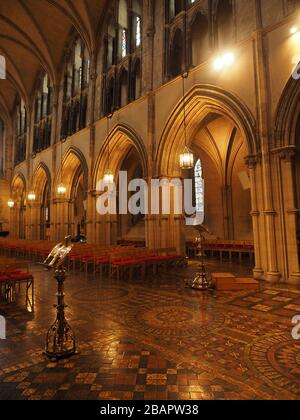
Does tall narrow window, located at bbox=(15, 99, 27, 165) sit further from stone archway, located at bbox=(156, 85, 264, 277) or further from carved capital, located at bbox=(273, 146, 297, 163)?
carved capital, located at bbox=(273, 146, 297, 163)

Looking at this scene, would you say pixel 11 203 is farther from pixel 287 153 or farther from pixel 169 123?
pixel 287 153

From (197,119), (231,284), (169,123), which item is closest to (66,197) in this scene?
(169,123)

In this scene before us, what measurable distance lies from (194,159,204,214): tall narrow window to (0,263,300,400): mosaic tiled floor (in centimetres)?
1238

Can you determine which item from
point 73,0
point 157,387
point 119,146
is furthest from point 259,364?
point 73,0

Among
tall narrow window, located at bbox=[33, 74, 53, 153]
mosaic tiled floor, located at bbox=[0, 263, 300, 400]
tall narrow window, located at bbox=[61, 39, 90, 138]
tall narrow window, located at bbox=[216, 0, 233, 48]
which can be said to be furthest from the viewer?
tall narrow window, located at bbox=[33, 74, 53, 153]

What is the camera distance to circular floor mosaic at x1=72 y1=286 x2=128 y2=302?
6492 mm

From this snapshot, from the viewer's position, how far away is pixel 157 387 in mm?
2854

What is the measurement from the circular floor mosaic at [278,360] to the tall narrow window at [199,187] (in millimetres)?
14840

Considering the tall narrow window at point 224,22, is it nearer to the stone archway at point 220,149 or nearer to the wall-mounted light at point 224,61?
the wall-mounted light at point 224,61

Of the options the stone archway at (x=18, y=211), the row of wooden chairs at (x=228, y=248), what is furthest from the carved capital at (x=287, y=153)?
the stone archway at (x=18, y=211)

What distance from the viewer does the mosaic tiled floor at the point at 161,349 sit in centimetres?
283

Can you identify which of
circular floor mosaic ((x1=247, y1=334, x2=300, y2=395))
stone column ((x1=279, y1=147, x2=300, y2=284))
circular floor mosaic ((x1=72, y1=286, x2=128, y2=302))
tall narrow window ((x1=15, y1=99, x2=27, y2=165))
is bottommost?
circular floor mosaic ((x1=247, y1=334, x2=300, y2=395))

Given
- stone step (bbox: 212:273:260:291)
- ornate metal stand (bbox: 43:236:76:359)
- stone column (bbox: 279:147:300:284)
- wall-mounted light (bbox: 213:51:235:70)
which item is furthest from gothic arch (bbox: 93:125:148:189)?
ornate metal stand (bbox: 43:236:76:359)

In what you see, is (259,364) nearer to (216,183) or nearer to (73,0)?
(216,183)
